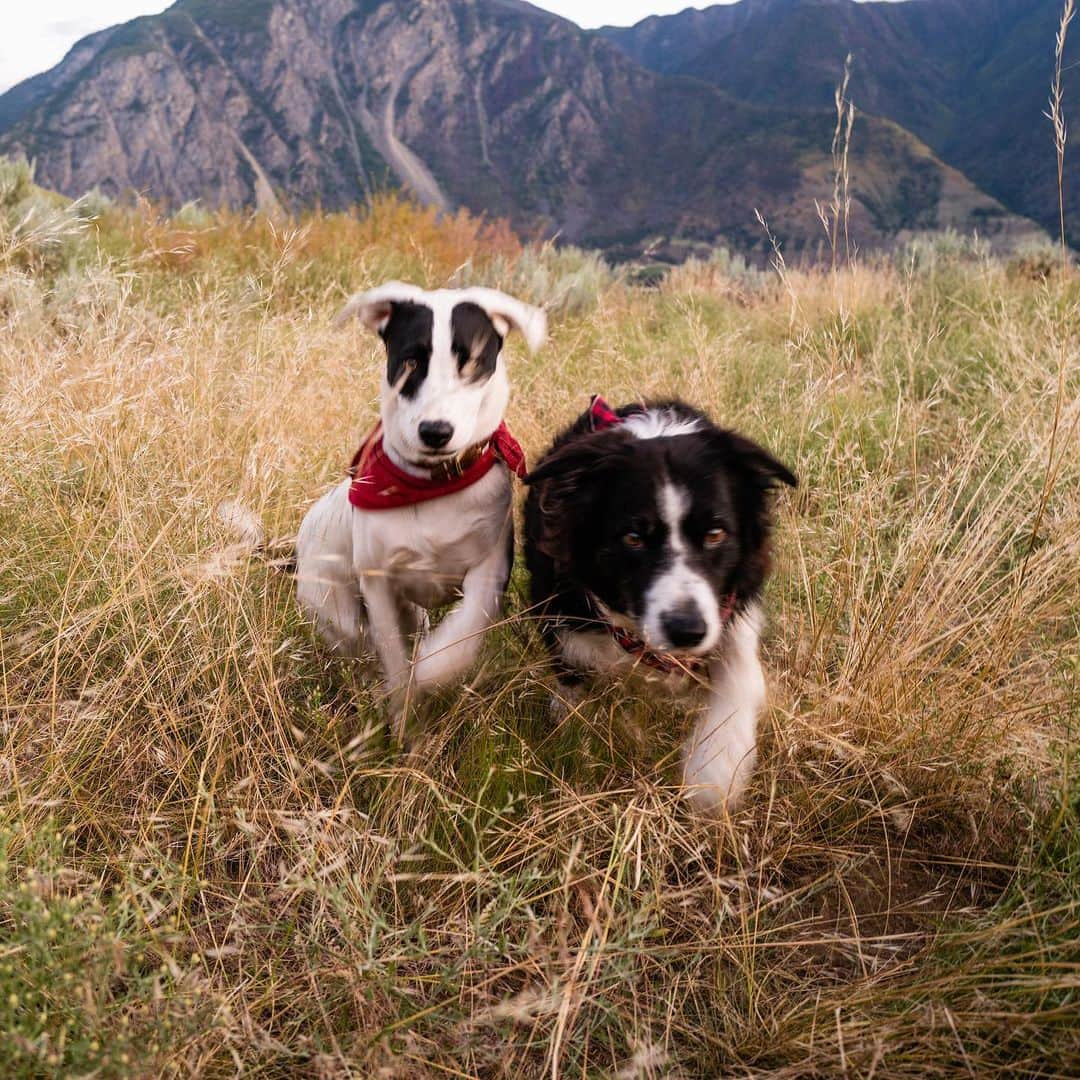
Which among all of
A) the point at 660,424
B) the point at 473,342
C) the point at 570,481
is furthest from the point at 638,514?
the point at 473,342

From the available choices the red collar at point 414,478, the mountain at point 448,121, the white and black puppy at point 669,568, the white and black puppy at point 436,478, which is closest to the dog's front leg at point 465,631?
the white and black puppy at point 436,478

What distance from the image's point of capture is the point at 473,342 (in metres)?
2.45

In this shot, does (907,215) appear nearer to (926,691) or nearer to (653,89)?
(653,89)

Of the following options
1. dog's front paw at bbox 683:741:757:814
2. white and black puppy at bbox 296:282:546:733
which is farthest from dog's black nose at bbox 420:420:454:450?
dog's front paw at bbox 683:741:757:814

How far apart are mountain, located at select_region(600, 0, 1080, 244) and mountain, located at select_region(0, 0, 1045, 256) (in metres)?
3.33

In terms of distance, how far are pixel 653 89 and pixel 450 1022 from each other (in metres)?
156

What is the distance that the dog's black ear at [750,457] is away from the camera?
2148 mm

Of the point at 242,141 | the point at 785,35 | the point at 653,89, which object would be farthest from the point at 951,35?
the point at 242,141

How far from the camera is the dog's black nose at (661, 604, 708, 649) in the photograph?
1925mm

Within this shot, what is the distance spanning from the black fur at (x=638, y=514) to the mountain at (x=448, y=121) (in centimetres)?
9087

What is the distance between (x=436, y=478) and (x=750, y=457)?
878mm

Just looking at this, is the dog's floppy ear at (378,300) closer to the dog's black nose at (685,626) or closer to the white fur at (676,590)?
the white fur at (676,590)

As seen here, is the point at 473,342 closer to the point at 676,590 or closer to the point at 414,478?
the point at 414,478

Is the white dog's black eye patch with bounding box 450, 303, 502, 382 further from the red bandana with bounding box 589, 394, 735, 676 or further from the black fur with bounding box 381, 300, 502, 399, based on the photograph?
the red bandana with bounding box 589, 394, 735, 676
